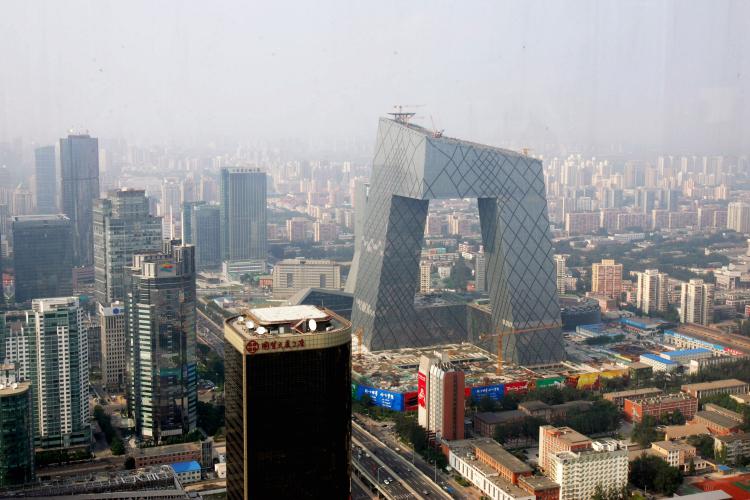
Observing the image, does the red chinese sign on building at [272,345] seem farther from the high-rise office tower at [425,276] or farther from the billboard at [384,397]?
the high-rise office tower at [425,276]

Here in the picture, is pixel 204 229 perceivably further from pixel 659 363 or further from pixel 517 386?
pixel 659 363

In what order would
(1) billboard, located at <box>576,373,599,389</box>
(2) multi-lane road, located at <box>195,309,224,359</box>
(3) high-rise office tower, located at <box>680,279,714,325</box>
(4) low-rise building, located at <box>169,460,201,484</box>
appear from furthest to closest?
(3) high-rise office tower, located at <box>680,279,714,325</box>, (2) multi-lane road, located at <box>195,309,224,359</box>, (1) billboard, located at <box>576,373,599,389</box>, (4) low-rise building, located at <box>169,460,201,484</box>

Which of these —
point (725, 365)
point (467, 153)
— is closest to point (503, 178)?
point (467, 153)

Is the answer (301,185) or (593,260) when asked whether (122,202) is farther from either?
(593,260)

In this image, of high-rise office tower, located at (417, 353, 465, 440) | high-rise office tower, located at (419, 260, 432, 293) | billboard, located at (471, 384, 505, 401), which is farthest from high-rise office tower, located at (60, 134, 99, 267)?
high-rise office tower, located at (417, 353, 465, 440)

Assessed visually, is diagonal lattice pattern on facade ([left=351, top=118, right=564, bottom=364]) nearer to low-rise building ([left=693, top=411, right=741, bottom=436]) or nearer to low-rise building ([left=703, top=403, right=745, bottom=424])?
low-rise building ([left=703, top=403, right=745, bottom=424])
